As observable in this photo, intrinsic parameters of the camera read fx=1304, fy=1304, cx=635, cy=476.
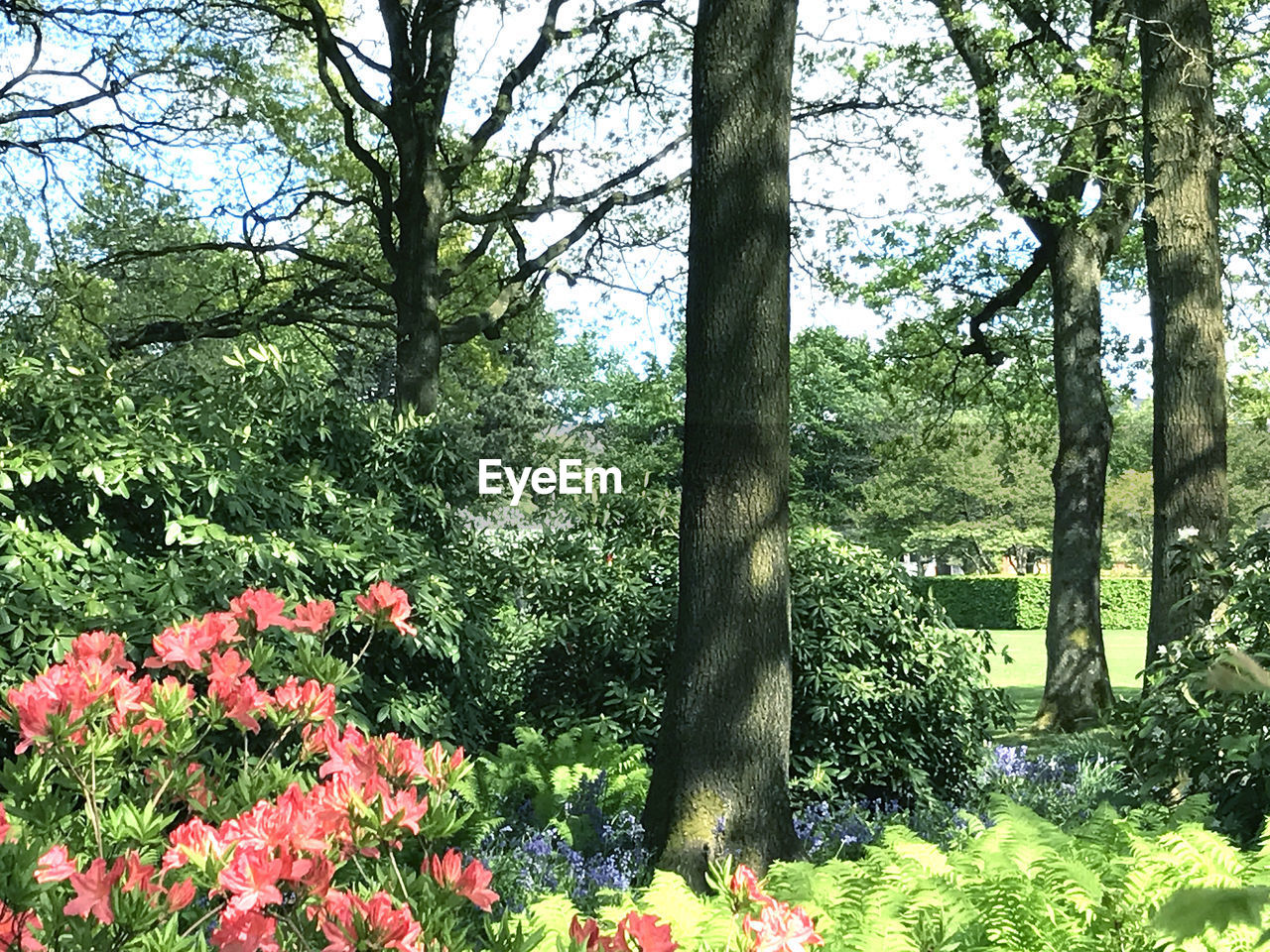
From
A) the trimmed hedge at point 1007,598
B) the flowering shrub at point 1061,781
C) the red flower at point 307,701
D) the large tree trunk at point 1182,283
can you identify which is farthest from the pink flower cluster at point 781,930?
the trimmed hedge at point 1007,598

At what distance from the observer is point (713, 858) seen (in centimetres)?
528

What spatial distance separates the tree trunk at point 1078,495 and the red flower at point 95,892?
40.8ft

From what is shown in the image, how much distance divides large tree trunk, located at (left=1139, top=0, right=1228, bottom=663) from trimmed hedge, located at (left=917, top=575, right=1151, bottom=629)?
114 ft

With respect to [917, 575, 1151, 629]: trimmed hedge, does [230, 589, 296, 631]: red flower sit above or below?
above

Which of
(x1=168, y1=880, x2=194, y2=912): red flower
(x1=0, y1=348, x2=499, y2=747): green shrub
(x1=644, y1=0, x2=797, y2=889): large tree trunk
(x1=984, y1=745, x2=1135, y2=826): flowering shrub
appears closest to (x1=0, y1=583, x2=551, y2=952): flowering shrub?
(x1=168, y1=880, x2=194, y2=912): red flower

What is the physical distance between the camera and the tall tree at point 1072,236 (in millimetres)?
13273

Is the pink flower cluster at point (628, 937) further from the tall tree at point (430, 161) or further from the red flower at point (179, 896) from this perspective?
the tall tree at point (430, 161)

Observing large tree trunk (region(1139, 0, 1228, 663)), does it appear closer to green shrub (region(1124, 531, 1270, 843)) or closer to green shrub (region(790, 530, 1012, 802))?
green shrub (region(790, 530, 1012, 802))

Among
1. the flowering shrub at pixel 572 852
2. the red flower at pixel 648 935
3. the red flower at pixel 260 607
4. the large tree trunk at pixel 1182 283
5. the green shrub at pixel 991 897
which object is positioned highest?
the large tree trunk at pixel 1182 283

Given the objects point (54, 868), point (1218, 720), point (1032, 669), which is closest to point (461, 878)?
point (54, 868)

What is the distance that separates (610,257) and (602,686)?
42.2ft

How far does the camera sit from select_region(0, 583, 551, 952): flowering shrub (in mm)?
1946

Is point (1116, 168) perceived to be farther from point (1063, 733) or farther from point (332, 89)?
point (332, 89)

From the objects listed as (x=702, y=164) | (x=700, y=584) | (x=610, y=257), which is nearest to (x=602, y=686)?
(x=700, y=584)
